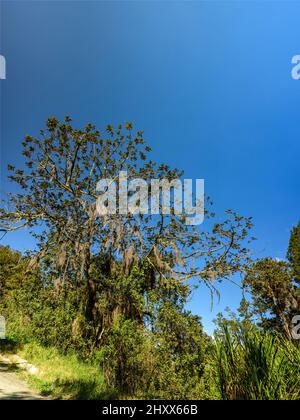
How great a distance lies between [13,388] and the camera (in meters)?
7.09

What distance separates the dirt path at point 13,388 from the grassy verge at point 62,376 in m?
0.25

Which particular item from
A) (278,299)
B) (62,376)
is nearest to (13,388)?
(62,376)

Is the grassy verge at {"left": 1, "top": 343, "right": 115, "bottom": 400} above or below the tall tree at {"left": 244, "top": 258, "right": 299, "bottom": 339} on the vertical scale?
below

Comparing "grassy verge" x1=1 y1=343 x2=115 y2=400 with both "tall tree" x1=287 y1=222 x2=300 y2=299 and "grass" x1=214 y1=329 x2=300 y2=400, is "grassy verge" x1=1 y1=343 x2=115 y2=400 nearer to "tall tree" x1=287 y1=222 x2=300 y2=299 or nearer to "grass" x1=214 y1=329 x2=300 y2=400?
"grass" x1=214 y1=329 x2=300 y2=400

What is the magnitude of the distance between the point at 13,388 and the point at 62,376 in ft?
4.92

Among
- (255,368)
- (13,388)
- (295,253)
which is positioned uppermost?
(295,253)

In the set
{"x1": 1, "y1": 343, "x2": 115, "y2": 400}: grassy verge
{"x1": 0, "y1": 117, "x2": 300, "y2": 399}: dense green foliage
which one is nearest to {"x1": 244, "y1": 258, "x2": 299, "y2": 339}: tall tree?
{"x1": 0, "y1": 117, "x2": 300, "y2": 399}: dense green foliage

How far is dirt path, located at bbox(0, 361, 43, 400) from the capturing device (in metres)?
6.41

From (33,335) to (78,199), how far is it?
630 cm

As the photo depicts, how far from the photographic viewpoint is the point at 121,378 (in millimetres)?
8203

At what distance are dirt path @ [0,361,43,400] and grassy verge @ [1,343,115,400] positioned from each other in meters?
0.25

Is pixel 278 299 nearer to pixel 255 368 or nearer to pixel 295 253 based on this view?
pixel 295 253

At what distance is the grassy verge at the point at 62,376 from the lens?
7129 millimetres
